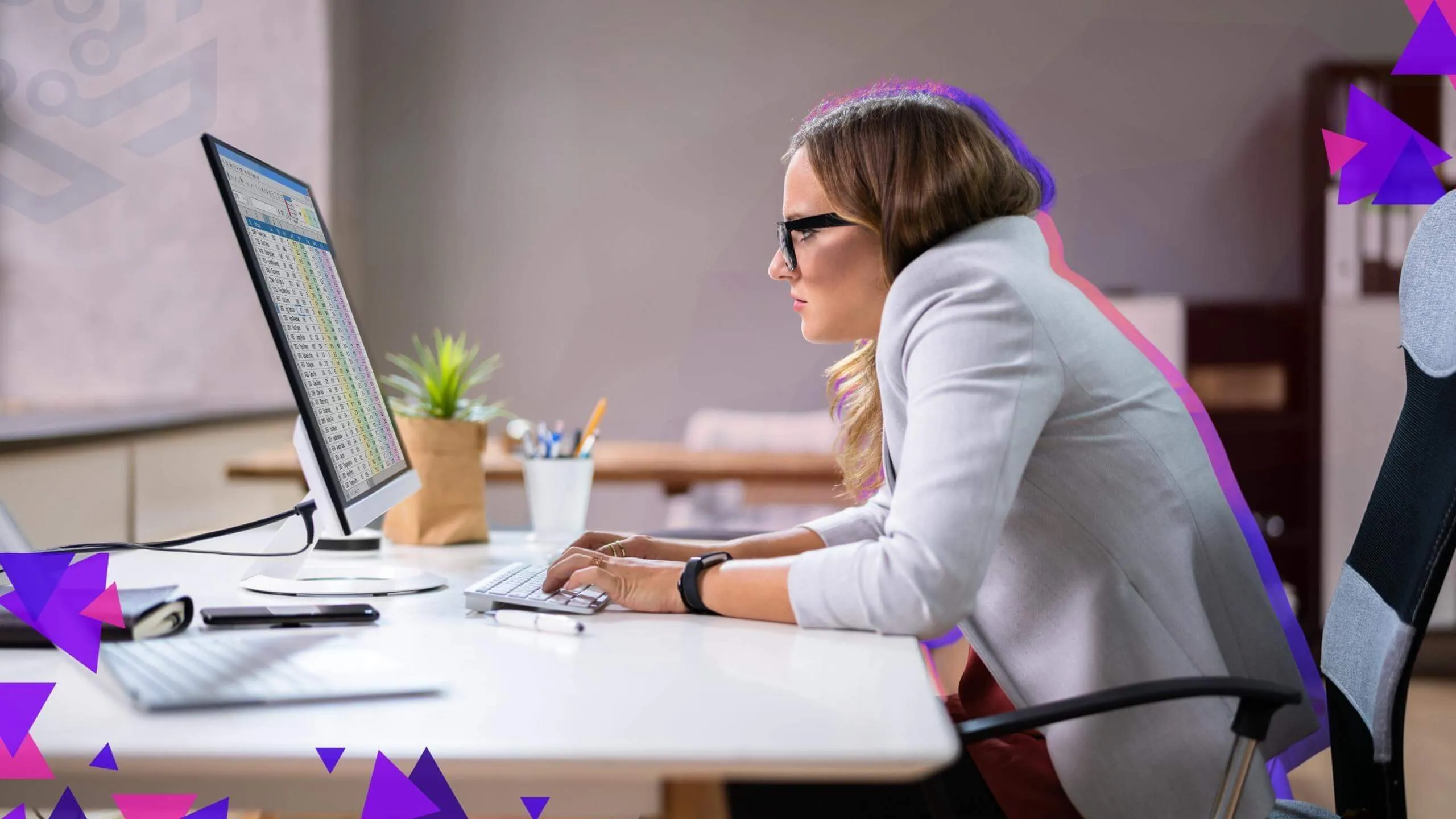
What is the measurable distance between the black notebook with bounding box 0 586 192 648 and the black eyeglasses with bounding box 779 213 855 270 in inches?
28.2

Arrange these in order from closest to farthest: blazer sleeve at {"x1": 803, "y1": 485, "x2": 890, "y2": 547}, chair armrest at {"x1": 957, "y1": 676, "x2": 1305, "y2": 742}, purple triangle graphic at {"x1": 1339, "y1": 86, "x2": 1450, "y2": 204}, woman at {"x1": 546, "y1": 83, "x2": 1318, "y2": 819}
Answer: chair armrest at {"x1": 957, "y1": 676, "x2": 1305, "y2": 742} → woman at {"x1": 546, "y1": 83, "x2": 1318, "y2": 819} → blazer sleeve at {"x1": 803, "y1": 485, "x2": 890, "y2": 547} → purple triangle graphic at {"x1": 1339, "y1": 86, "x2": 1450, "y2": 204}

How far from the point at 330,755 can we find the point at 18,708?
0.25 metres

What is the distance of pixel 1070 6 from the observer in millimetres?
4586

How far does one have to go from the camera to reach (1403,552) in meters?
1.00

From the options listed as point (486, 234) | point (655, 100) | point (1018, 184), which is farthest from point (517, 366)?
point (1018, 184)

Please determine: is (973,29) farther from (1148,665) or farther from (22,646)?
(22,646)

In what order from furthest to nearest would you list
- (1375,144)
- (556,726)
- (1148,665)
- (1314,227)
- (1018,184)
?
(1314,227) < (1375,144) < (1018,184) < (1148,665) < (556,726)

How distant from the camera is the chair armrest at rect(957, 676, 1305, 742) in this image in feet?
2.81

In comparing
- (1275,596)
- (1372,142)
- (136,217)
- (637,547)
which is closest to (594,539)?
(637,547)

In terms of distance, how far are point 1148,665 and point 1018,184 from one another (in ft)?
1.70

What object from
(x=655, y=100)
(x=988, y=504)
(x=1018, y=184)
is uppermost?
(x=655, y=100)

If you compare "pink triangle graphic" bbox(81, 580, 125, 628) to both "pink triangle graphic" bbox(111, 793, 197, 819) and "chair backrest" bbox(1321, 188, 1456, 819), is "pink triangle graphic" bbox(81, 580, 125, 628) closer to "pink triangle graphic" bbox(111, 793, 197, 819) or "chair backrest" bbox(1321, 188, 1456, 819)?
"pink triangle graphic" bbox(111, 793, 197, 819)

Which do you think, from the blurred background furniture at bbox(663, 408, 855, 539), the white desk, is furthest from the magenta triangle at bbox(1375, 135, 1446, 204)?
the white desk

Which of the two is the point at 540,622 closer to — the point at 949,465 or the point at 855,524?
the point at 949,465
